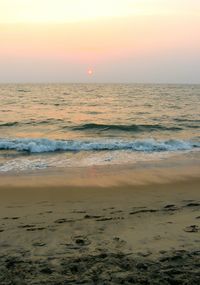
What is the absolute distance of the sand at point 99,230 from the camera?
4961mm

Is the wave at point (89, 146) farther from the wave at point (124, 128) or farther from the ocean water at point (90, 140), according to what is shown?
the wave at point (124, 128)

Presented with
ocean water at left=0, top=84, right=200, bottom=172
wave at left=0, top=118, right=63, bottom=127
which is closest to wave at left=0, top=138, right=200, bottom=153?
ocean water at left=0, top=84, right=200, bottom=172

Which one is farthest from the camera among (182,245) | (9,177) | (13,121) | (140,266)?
(13,121)

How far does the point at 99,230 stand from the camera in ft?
21.5

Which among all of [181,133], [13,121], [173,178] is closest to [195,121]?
[181,133]

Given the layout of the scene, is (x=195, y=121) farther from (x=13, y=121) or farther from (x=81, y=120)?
(x=13, y=121)

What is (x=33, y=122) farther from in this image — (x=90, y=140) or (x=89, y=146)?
(x=89, y=146)

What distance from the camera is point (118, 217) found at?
7.33 meters

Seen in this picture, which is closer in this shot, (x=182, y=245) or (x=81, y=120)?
(x=182, y=245)

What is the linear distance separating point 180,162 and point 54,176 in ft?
16.0

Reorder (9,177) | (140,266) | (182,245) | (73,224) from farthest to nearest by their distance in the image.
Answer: (9,177), (73,224), (182,245), (140,266)

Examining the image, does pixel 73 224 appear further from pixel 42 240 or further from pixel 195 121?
pixel 195 121

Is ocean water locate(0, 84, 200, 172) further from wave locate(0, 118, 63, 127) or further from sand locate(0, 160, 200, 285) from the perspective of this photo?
sand locate(0, 160, 200, 285)

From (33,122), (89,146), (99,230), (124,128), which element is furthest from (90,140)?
(99,230)
